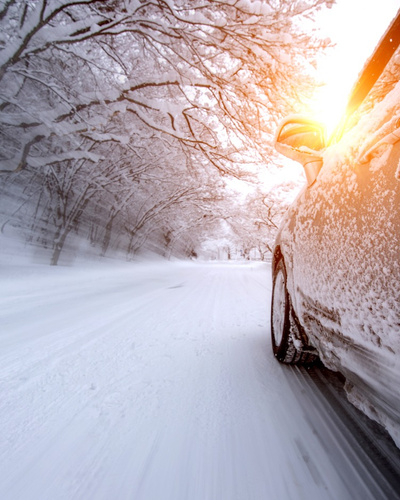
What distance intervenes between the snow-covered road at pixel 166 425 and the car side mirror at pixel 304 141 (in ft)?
4.76

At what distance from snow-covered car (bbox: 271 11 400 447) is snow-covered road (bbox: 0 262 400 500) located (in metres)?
0.38

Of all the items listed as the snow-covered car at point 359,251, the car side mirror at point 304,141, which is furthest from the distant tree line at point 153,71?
the snow-covered car at point 359,251

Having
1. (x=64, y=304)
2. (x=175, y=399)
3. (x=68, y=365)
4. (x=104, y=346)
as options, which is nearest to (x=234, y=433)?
(x=175, y=399)

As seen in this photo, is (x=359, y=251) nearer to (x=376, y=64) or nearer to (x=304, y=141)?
(x=376, y=64)

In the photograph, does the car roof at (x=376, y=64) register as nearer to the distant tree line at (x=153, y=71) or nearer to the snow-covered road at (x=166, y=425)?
the snow-covered road at (x=166, y=425)

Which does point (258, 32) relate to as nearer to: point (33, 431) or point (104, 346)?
point (104, 346)

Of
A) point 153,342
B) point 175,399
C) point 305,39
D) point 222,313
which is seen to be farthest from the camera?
point 305,39

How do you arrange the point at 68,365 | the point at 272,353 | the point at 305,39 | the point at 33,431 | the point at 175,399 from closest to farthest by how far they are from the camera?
1. the point at 33,431
2. the point at 175,399
3. the point at 68,365
4. the point at 272,353
5. the point at 305,39

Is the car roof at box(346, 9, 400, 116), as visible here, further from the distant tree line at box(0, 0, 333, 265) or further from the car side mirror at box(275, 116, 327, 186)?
the distant tree line at box(0, 0, 333, 265)

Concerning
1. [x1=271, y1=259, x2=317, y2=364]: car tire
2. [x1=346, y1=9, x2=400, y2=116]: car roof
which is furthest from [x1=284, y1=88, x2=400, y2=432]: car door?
[x1=271, y1=259, x2=317, y2=364]: car tire

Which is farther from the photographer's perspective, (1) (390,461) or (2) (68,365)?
(2) (68,365)

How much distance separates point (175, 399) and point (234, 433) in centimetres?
43

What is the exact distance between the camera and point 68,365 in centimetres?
202

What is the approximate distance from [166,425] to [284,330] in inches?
42.8
